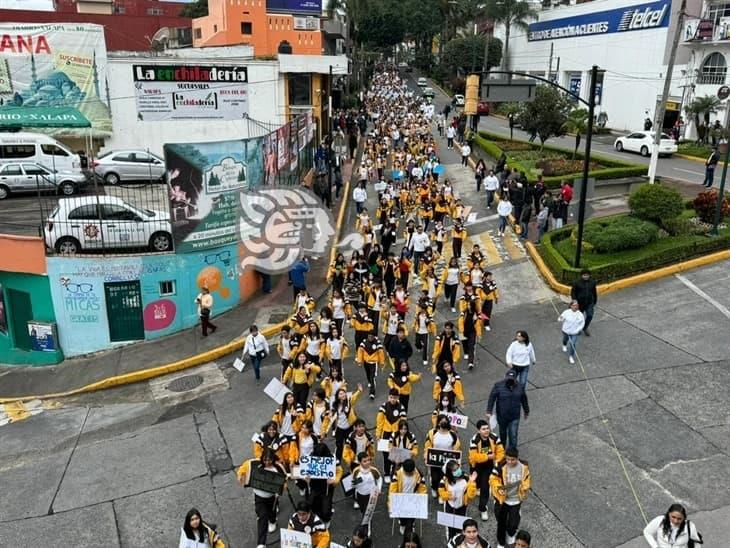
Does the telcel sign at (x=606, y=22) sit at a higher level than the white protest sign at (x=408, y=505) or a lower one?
higher

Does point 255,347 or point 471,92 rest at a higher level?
point 471,92

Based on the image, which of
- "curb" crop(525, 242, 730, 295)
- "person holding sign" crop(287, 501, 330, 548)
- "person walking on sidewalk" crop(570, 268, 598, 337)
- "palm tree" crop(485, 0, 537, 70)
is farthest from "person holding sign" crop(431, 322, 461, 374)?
"palm tree" crop(485, 0, 537, 70)

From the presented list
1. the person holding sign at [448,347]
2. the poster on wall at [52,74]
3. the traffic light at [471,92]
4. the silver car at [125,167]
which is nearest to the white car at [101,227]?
the person holding sign at [448,347]

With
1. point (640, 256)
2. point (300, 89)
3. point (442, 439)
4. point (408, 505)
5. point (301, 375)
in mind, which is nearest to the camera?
point (408, 505)

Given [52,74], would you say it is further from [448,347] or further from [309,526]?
[309,526]

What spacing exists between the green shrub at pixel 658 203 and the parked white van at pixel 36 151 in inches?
773

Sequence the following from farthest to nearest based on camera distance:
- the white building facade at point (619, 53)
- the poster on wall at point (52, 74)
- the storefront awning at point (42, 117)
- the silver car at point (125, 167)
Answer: the white building facade at point (619, 53) < the storefront awning at point (42, 117) < the poster on wall at point (52, 74) < the silver car at point (125, 167)

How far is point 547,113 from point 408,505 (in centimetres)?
2535

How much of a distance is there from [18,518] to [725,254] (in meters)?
17.9

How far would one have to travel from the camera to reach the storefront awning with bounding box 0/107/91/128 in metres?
29.8

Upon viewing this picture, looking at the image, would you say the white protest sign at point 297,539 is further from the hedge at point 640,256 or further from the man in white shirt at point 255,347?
the hedge at point 640,256

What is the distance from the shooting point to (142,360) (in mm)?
15742

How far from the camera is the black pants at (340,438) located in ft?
32.2

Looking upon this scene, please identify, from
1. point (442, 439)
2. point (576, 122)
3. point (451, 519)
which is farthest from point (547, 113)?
point (451, 519)
